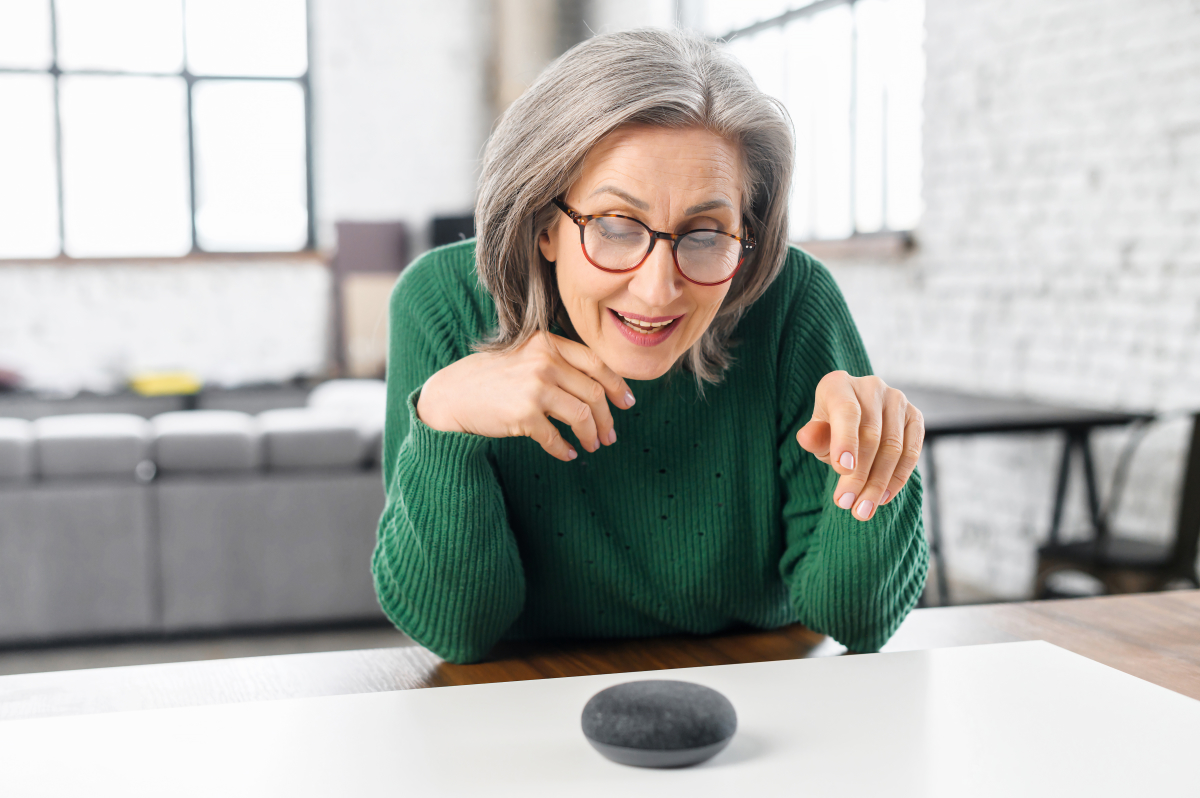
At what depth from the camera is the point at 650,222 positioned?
3.15 feet

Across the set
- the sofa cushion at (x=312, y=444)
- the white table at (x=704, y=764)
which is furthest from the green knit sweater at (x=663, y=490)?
the sofa cushion at (x=312, y=444)

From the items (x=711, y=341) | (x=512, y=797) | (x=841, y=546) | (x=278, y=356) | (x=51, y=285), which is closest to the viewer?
(x=512, y=797)

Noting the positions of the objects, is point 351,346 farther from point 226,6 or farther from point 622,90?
point 622,90

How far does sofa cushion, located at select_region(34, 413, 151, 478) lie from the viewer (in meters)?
3.10

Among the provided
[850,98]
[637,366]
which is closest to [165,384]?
[850,98]

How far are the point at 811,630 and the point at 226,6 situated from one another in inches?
293

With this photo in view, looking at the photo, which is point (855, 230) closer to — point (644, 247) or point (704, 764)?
point (644, 247)

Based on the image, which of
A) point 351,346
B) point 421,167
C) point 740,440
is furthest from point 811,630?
point 421,167

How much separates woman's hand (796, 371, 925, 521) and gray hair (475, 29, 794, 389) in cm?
28

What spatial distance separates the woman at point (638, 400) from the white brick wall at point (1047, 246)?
7.65ft

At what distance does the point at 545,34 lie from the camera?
7820mm

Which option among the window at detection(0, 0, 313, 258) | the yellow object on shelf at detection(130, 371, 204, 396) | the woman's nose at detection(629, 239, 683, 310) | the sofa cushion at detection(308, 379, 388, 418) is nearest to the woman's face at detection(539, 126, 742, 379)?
the woman's nose at detection(629, 239, 683, 310)

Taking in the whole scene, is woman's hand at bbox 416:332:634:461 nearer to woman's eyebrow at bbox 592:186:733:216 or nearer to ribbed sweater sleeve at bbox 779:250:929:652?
woman's eyebrow at bbox 592:186:733:216

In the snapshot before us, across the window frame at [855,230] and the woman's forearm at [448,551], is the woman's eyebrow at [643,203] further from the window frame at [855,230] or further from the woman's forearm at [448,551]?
the window frame at [855,230]
